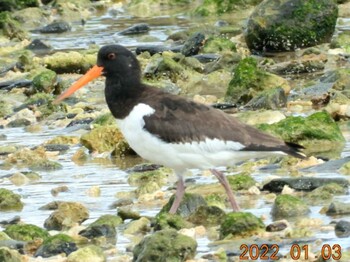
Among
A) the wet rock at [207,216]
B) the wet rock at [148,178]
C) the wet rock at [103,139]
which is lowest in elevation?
the wet rock at [103,139]

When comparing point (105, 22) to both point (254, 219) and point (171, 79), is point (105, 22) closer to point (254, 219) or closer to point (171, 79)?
point (171, 79)

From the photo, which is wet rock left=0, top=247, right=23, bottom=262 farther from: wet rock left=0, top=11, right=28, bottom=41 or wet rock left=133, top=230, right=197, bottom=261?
wet rock left=0, top=11, right=28, bottom=41

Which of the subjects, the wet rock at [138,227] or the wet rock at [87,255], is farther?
the wet rock at [138,227]

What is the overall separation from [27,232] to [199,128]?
1708 millimetres

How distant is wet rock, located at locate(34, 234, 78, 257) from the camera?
26.6 ft

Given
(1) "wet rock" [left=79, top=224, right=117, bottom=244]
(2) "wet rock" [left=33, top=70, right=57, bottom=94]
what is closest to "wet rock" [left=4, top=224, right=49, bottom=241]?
(1) "wet rock" [left=79, top=224, right=117, bottom=244]

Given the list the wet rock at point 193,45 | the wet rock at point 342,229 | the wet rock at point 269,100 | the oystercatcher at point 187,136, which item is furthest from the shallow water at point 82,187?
the wet rock at point 193,45

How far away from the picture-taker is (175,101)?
9.51 metres

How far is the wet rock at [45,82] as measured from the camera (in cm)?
1603

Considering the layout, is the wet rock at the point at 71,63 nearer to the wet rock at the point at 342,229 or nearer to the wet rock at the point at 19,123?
the wet rock at the point at 19,123

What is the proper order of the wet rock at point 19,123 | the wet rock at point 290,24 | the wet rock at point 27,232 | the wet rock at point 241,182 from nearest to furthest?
1. the wet rock at point 27,232
2. the wet rock at point 241,182
3. the wet rock at point 19,123
4. the wet rock at point 290,24

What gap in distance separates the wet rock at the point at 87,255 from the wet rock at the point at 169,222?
0.83 m

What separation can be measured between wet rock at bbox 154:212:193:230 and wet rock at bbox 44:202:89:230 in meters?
0.88

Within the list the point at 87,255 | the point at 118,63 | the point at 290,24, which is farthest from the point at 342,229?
the point at 290,24
